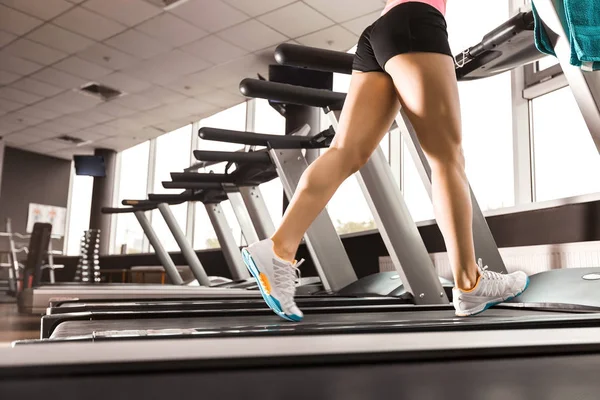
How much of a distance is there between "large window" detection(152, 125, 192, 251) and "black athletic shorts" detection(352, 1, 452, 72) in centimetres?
743

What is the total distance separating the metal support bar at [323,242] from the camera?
308cm

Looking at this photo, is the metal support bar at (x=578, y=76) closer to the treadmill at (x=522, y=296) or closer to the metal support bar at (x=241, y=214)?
the treadmill at (x=522, y=296)

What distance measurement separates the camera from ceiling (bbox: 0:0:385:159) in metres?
5.47

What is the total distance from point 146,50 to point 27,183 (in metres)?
6.45

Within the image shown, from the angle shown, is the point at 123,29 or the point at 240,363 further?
the point at 123,29

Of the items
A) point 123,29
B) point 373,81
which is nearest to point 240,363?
point 373,81

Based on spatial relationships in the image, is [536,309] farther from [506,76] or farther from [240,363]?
[506,76]

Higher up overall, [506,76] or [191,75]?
[191,75]

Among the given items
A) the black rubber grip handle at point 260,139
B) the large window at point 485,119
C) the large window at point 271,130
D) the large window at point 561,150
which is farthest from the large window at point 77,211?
the large window at point 561,150

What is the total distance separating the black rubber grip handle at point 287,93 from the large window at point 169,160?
6684mm

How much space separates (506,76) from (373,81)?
7.61ft

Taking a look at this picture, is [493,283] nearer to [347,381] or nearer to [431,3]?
[431,3]

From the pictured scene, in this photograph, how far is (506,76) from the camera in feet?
11.9

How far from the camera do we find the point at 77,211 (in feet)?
39.2
